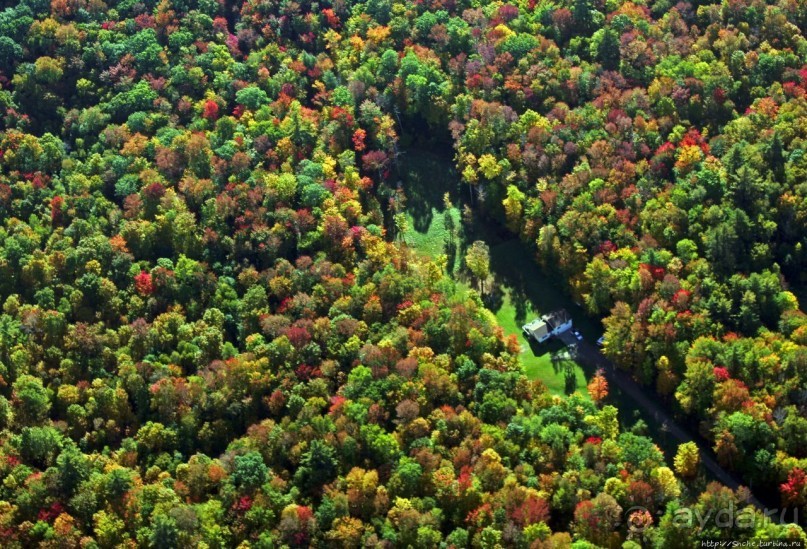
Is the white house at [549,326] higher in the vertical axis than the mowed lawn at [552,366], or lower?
higher

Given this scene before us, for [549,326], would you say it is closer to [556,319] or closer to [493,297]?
[556,319]

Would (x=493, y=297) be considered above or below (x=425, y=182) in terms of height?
below

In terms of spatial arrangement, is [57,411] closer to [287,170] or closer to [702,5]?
[287,170]

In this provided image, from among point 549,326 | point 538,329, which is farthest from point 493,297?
point 549,326

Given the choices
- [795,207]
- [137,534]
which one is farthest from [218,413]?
[795,207]

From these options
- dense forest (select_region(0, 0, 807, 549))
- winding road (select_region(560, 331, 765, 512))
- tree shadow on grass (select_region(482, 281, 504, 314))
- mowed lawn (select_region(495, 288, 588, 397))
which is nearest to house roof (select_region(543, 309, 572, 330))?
winding road (select_region(560, 331, 765, 512))

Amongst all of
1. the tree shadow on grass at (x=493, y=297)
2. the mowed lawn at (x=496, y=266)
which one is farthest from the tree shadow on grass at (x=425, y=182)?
the tree shadow on grass at (x=493, y=297)

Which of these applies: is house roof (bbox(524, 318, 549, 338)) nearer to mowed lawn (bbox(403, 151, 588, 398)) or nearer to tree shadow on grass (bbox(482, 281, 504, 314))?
mowed lawn (bbox(403, 151, 588, 398))

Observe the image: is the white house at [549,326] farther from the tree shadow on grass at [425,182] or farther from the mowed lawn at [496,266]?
the tree shadow on grass at [425,182]
